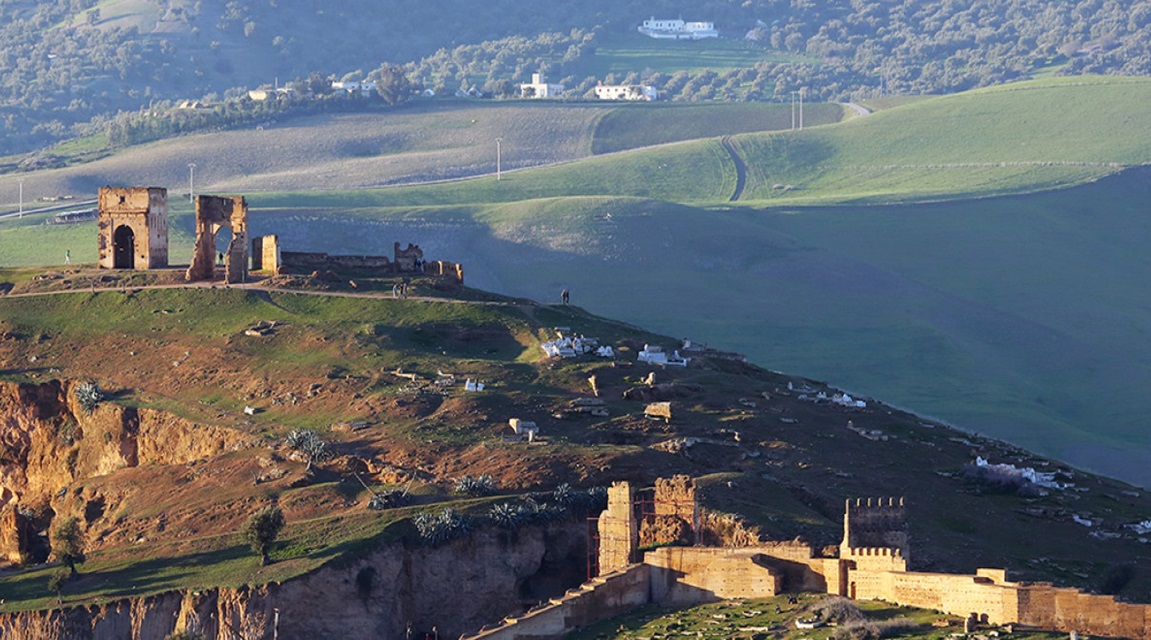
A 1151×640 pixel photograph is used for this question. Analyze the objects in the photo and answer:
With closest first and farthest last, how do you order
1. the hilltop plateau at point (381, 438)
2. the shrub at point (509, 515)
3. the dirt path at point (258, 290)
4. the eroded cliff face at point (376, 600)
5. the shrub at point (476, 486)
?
1. the eroded cliff face at point (376, 600)
2. the shrub at point (509, 515)
3. the hilltop plateau at point (381, 438)
4. the shrub at point (476, 486)
5. the dirt path at point (258, 290)

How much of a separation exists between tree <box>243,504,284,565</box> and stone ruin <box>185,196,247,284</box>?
32.0 metres

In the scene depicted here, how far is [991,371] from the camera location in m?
166

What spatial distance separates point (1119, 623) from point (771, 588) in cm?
1151

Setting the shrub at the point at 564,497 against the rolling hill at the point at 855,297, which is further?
the rolling hill at the point at 855,297

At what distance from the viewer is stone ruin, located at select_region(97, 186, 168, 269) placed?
115 m

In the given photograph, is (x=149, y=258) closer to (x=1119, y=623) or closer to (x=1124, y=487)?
(x=1124, y=487)

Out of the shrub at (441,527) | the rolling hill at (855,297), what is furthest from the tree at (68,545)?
the rolling hill at (855,297)

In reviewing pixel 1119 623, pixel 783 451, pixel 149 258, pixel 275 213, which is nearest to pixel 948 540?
pixel 783 451

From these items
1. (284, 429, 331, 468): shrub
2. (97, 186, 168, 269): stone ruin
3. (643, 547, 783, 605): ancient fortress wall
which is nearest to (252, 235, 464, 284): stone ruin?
(97, 186, 168, 269): stone ruin

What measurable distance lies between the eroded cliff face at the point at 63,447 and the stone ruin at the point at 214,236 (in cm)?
1453

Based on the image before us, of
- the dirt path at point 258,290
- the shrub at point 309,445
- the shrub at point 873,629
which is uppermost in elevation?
the dirt path at point 258,290

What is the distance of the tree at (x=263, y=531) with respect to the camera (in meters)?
78.7

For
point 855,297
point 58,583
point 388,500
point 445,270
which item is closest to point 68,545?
point 58,583

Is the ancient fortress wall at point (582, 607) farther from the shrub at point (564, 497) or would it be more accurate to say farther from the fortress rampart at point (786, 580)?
the shrub at point (564, 497)
